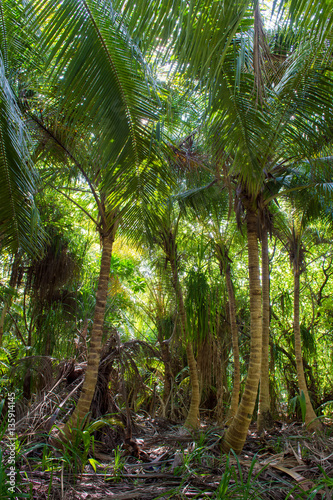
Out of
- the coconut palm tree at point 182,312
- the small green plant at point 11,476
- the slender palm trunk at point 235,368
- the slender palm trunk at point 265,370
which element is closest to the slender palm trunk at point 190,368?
the coconut palm tree at point 182,312

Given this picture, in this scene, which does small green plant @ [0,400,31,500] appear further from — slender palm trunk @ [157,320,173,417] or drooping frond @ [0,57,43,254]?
slender palm trunk @ [157,320,173,417]

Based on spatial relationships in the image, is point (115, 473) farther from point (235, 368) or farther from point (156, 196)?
point (235, 368)

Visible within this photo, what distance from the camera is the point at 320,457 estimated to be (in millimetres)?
3658

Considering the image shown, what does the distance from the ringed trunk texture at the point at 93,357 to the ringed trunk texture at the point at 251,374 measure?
159 centimetres

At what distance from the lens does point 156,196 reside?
11.6 feet

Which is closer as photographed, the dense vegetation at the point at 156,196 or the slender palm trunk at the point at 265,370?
the dense vegetation at the point at 156,196

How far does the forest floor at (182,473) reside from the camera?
104 inches

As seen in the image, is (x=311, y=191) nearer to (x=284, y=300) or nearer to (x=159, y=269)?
(x=159, y=269)

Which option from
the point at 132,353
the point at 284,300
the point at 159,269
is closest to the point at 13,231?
the point at 132,353

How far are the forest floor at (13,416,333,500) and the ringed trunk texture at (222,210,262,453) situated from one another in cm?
19

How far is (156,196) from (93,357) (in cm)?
195

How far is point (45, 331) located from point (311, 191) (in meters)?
4.77

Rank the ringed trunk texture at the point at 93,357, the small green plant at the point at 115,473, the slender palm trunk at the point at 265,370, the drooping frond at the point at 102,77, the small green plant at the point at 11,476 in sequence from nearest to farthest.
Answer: the small green plant at the point at 11,476 < the drooping frond at the point at 102,77 < the small green plant at the point at 115,473 < the ringed trunk texture at the point at 93,357 < the slender palm trunk at the point at 265,370

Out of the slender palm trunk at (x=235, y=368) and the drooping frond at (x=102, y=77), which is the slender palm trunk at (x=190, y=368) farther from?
the drooping frond at (x=102, y=77)
